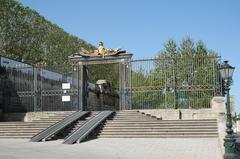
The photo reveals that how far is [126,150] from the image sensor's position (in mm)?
14633

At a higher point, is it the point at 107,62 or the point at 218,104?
the point at 107,62

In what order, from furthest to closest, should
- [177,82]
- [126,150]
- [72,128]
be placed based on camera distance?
[177,82]
[72,128]
[126,150]

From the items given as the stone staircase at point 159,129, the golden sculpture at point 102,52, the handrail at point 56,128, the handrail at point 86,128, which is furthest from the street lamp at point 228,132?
the golden sculpture at point 102,52

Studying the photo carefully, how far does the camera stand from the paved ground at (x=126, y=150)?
13.1m

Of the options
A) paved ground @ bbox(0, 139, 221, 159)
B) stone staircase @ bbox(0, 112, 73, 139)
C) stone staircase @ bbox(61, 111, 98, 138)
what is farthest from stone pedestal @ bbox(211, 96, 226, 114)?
stone staircase @ bbox(0, 112, 73, 139)

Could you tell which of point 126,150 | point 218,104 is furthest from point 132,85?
point 126,150

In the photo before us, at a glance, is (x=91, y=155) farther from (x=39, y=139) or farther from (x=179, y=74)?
(x=179, y=74)

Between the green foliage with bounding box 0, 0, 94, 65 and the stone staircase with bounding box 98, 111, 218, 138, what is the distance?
62.0 feet

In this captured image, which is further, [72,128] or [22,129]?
[22,129]

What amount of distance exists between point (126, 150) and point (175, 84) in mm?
9589

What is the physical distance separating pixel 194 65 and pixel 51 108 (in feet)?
29.8

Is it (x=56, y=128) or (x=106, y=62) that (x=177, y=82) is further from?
(x=56, y=128)

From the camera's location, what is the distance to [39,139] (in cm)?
1800

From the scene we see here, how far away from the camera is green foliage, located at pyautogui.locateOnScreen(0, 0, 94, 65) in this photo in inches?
1410
